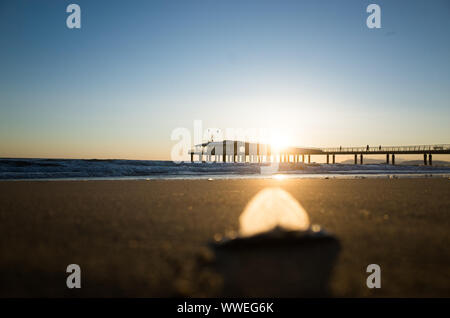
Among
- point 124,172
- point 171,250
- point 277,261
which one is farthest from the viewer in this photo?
point 124,172

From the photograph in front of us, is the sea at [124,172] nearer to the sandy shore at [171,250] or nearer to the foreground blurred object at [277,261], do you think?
the sandy shore at [171,250]

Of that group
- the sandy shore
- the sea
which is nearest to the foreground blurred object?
the sandy shore

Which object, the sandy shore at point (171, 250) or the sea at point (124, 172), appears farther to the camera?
the sea at point (124, 172)

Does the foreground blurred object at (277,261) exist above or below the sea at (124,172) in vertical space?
above

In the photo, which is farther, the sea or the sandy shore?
the sea

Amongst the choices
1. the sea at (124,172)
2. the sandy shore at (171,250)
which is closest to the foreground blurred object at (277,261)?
the sandy shore at (171,250)

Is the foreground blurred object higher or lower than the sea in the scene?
higher

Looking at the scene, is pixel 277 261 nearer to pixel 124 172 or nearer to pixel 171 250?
pixel 171 250

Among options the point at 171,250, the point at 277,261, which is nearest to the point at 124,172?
the point at 171,250

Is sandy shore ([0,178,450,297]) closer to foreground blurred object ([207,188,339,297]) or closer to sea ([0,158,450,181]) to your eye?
foreground blurred object ([207,188,339,297])
